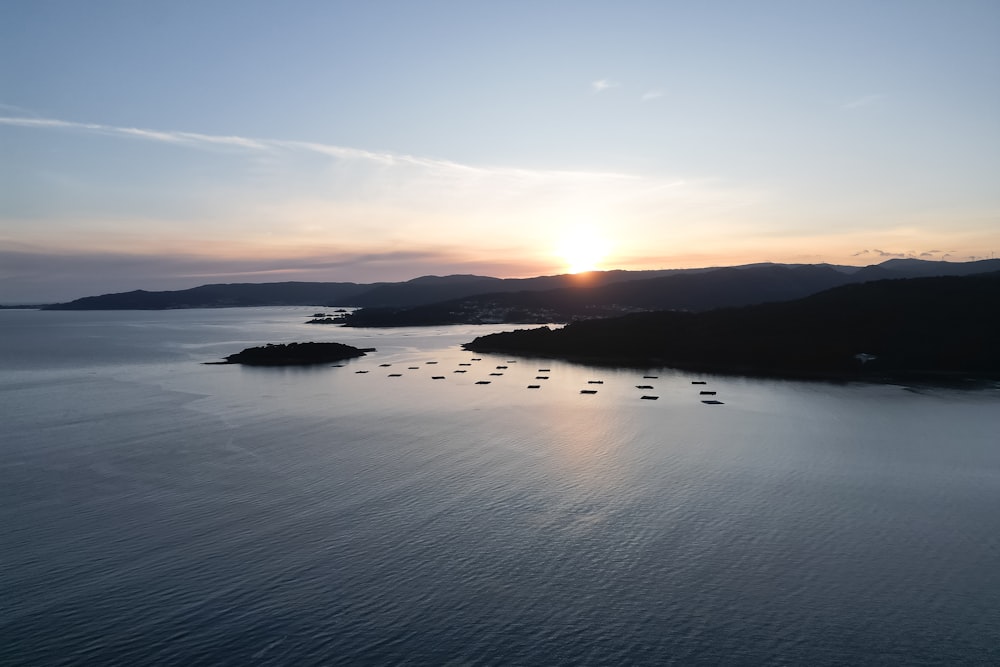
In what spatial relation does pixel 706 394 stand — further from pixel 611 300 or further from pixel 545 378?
pixel 611 300

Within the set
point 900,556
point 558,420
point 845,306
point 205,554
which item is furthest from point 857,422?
point 845,306

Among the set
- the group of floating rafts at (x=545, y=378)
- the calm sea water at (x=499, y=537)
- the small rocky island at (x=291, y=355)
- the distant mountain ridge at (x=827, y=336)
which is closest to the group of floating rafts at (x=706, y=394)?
the group of floating rafts at (x=545, y=378)

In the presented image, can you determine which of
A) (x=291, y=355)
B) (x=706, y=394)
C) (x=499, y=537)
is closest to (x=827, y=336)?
(x=706, y=394)

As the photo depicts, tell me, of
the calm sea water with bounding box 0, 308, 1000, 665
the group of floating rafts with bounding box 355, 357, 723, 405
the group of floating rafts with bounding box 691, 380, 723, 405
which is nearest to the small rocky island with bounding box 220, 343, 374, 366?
the group of floating rafts with bounding box 355, 357, 723, 405

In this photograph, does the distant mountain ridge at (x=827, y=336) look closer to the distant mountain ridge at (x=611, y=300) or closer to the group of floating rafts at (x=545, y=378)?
the group of floating rafts at (x=545, y=378)

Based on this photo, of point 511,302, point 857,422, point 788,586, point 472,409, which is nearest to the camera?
point 788,586

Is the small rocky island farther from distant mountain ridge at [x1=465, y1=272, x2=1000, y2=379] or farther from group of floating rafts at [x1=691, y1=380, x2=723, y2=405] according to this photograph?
group of floating rafts at [x1=691, y1=380, x2=723, y2=405]

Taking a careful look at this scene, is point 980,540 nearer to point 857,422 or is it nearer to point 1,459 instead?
point 857,422
